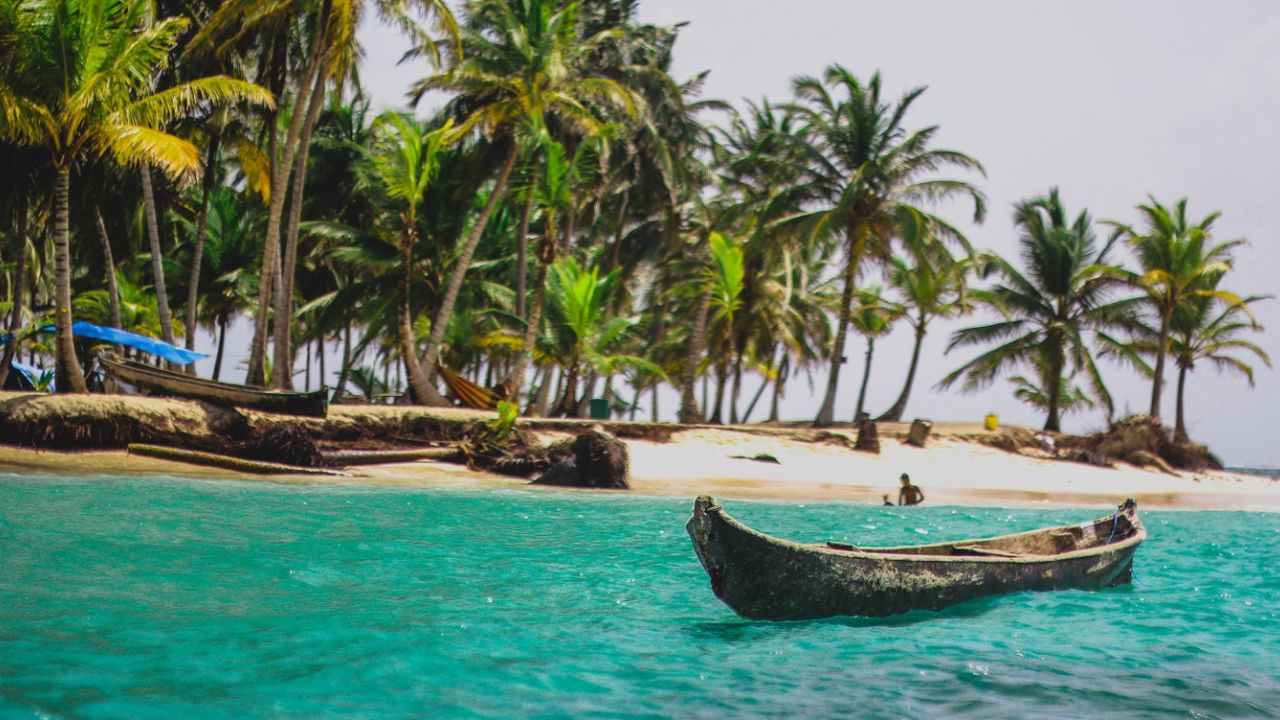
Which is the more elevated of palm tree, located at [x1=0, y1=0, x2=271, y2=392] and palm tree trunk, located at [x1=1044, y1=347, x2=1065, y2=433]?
palm tree, located at [x1=0, y1=0, x2=271, y2=392]

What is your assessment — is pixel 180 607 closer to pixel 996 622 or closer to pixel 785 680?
pixel 785 680

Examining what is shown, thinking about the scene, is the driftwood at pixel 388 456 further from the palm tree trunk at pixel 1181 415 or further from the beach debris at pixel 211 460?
the palm tree trunk at pixel 1181 415

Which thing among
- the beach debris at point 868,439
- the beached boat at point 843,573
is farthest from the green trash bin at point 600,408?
the beached boat at point 843,573

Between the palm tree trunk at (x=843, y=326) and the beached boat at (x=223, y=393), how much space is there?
15.6 metres

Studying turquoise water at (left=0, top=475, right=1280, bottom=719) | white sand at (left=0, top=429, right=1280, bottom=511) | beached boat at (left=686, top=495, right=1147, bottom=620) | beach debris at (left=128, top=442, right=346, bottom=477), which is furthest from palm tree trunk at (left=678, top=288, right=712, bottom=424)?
beached boat at (left=686, top=495, right=1147, bottom=620)

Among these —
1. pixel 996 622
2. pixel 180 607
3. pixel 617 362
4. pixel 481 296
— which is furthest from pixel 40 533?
pixel 481 296

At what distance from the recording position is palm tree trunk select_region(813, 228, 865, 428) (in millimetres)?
29250

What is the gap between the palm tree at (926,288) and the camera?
28.9 metres

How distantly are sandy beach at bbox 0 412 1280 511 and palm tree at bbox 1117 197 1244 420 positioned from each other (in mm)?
5269

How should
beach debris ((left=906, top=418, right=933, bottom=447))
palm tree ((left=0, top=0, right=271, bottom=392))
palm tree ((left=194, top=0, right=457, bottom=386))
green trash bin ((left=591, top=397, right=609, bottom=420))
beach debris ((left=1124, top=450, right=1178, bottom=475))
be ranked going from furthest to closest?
1. green trash bin ((left=591, top=397, right=609, bottom=420))
2. beach debris ((left=1124, top=450, right=1178, bottom=475))
3. beach debris ((left=906, top=418, right=933, bottom=447))
4. palm tree ((left=194, top=0, right=457, bottom=386))
5. palm tree ((left=0, top=0, right=271, bottom=392))

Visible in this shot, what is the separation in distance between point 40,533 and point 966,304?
2858cm

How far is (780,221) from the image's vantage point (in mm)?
29000

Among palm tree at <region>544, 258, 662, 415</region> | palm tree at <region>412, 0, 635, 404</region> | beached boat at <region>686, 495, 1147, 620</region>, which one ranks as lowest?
beached boat at <region>686, 495, 1147, 620</region>

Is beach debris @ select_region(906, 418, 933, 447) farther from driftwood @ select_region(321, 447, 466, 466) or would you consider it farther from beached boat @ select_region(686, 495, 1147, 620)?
beached boat @ select_region(686, 495, 1147, 620)
